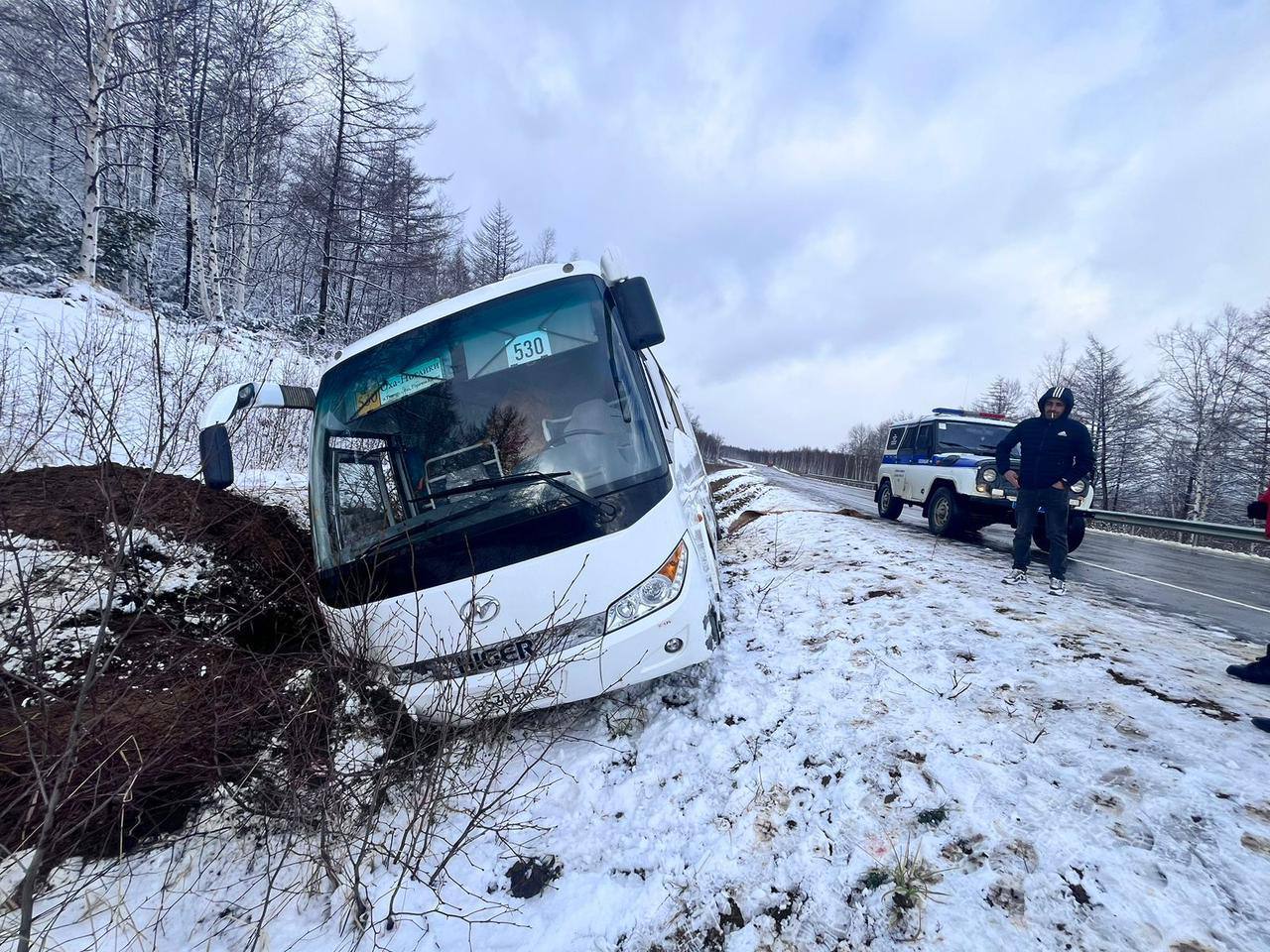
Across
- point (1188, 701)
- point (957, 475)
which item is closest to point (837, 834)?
point (1188, 701)

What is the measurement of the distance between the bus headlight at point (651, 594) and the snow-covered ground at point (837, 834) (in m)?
0.89

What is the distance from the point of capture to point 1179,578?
24.5 feet

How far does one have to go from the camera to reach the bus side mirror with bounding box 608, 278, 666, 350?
287 centimetres

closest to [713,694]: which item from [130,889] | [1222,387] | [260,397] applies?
[130,889]

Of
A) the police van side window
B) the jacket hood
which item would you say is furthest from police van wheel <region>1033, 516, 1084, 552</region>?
the police van side window

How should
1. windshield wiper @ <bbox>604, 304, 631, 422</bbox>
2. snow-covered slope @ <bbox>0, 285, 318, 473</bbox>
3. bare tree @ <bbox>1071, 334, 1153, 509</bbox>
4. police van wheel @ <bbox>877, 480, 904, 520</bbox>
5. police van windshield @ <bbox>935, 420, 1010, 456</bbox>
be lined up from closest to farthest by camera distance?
windshield wiper @ <bbox>604, 304, 631, 422</bbox>
snow-covered slope @ <bbox>0, 285, 318, 473</bbox>
police van windshield @ <bbox>935, 420, 1010, 456</bbox>
police van wheel @ <bbox>877, 480, 904, 520</bbox>
bare tree @ <bbox>1071, 334, 1153, 509</bbox>

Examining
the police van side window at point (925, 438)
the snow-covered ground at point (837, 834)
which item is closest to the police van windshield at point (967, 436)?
the police van side window at point (925, 438)

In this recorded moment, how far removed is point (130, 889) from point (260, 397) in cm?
255

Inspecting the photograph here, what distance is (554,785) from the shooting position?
2.54 metres

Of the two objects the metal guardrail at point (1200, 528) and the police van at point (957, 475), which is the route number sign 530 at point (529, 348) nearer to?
the police van at point (957, 475)

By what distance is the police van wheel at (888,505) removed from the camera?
37.1 ft

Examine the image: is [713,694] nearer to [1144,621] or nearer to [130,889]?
[130,889]

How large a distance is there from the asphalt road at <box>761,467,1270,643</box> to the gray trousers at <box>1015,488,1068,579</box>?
0.64 metres

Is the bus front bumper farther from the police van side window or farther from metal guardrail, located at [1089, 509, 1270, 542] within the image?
metal guardrail, located at [1089, 509, 1270, 542]
